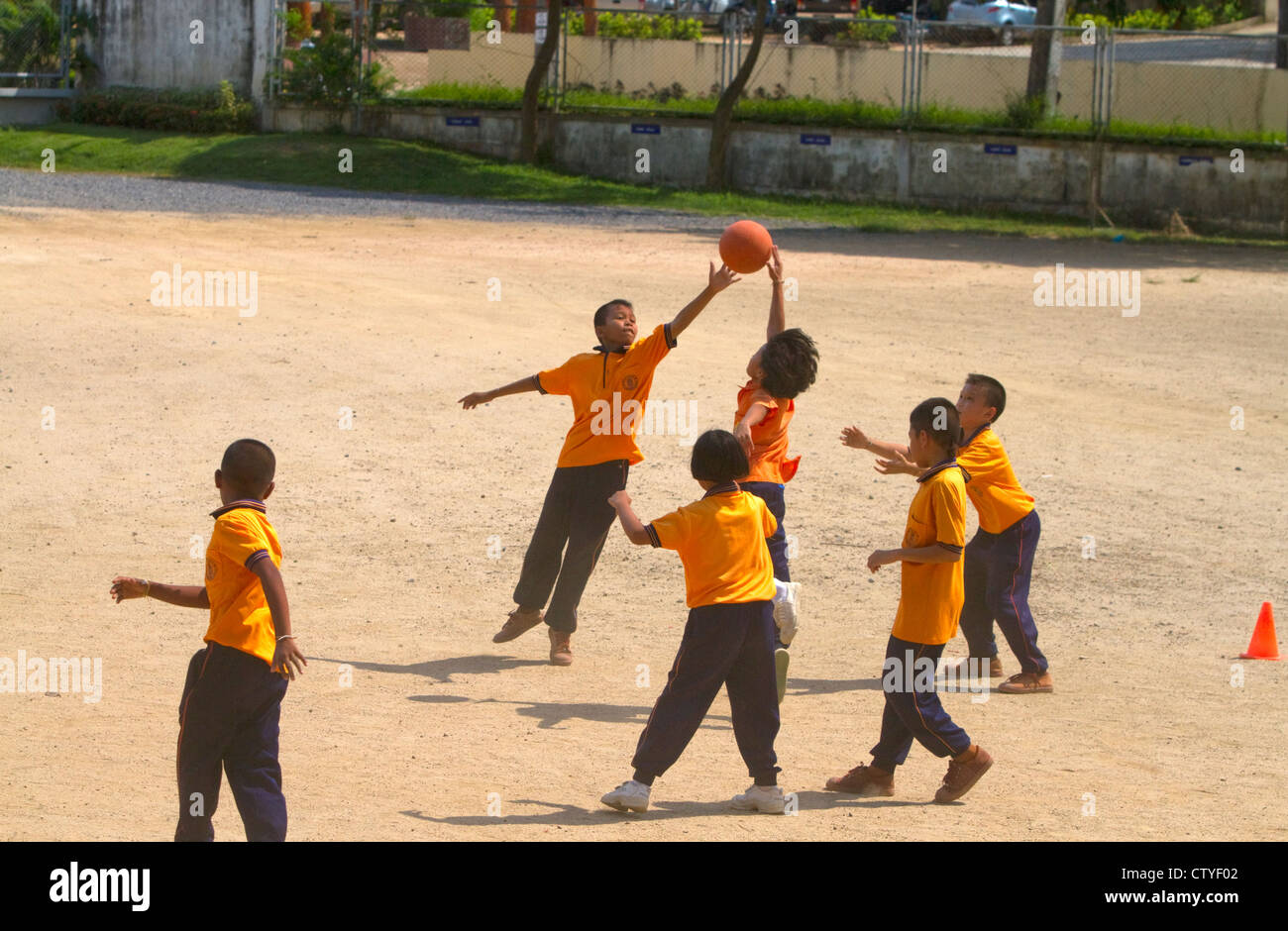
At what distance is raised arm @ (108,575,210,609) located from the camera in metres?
5.29

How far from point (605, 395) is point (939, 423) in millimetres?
2275

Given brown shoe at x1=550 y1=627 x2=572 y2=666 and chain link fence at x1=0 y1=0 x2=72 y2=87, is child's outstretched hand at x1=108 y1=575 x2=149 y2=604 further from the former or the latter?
chain link fence at x1=0 y1=0 x2=72 y2=87

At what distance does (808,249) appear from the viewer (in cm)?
2262

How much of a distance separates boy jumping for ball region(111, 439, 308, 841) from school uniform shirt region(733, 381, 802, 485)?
279 cm

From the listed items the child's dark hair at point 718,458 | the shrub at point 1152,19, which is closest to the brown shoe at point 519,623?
the child's dark hair at point 718,458

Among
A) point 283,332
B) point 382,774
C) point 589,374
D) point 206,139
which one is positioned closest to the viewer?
point 382,774

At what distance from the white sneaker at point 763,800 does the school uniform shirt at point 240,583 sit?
84.5 inches

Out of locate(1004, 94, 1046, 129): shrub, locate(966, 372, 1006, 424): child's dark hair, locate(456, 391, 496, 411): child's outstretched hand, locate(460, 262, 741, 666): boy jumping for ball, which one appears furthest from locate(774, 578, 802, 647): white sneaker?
locate(1004, 94, 1046, 129): shrub

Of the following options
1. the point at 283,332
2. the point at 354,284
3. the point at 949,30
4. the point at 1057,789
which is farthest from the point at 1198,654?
the point at 949,30

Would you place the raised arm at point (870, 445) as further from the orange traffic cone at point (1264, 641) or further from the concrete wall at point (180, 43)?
the concrete wall at point (180, 43)

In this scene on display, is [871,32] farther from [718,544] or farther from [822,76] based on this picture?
[718,544]

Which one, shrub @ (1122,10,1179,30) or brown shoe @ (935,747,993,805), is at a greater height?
shrub @ (1122,10,1179,30)

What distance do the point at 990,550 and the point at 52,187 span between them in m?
20.4

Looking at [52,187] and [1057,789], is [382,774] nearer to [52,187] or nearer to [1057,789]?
[1057,789]
